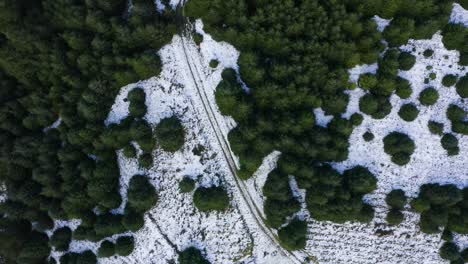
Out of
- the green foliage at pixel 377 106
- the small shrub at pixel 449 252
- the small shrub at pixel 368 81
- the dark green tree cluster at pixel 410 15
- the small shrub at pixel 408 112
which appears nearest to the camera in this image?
the dark green tree cluster at pixel 410 15

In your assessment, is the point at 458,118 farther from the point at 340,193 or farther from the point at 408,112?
the point at 340,193

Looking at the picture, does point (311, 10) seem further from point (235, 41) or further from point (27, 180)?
point (27, 180)

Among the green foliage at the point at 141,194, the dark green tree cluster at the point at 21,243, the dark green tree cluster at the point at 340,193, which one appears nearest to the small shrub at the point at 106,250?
the green foliage at the point at 141,194

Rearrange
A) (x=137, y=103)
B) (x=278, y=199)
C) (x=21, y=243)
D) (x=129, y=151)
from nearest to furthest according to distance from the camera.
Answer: (x=278, y=199) < (x=137, y=103) < (x=129, y=151) < (x=21, y=243)

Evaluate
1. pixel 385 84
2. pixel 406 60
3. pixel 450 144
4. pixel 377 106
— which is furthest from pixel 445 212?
pixel 406 60

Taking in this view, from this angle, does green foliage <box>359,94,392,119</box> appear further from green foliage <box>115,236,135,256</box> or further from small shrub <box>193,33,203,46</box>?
green foliage <box>115,236,135,256</box>

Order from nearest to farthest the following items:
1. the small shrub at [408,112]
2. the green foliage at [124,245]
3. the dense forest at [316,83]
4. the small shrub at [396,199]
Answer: the dense forest at [316,83] → the small shrub at [408,112] → the small shrub at [396,199] → the green foliage at [124,245]

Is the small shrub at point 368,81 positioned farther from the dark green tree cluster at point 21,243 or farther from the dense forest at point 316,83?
the dark green tree cluster at point 21,243
